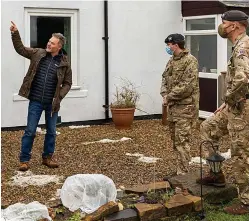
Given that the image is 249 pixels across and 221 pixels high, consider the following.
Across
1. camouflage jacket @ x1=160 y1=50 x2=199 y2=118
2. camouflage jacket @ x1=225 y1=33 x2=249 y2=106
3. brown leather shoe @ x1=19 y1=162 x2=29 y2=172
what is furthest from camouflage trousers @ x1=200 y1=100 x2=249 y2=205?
brown leather shoe @ x1=19 y1=162 x2=29 y2=172

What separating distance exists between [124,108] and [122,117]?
201mm

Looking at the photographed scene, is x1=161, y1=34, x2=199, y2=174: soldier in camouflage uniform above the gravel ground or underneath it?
above

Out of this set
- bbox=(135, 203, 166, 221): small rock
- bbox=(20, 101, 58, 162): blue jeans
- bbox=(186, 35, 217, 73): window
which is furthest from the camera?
bbox=(186, 35, 217, 73): window

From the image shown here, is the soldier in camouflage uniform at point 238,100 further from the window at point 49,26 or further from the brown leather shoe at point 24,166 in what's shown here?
the window at point 49,26

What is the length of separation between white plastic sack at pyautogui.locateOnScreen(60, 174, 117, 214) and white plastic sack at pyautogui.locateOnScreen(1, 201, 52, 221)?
321 millimetres

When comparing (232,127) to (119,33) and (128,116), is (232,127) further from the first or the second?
(119,33)

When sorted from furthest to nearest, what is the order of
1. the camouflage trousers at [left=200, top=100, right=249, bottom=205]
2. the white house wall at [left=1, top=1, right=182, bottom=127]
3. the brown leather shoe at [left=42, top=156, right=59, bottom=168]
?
the white house wall at [left=1, top=1, right=182, bottom=127]
the brown leather shoe at [left=42, top=156, right=59, bottom=168]
the camouflage trousers at [left=200, top=100, right=249, bottom=205]

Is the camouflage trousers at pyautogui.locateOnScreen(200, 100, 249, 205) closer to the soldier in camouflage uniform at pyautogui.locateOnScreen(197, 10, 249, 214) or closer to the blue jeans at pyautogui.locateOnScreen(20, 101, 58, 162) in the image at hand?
the soldier in camouflage uniform at pyautogui.locateOnScreen(197, 10, 249, 214)

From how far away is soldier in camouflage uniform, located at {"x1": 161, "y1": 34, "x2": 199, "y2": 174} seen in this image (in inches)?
227

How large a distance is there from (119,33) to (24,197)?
6345mm

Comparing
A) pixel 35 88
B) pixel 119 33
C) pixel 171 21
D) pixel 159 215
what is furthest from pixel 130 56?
pixel 159 215

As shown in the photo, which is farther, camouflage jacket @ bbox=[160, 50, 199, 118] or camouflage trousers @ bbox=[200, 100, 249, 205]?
camouflage jacket @ bbox=[160, 50, 199, 118]

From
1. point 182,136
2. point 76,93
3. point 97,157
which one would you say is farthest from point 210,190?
point 76,93

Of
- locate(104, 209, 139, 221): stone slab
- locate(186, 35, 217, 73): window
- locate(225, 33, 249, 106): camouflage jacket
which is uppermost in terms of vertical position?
locate(186, 35, 217, 73): window
